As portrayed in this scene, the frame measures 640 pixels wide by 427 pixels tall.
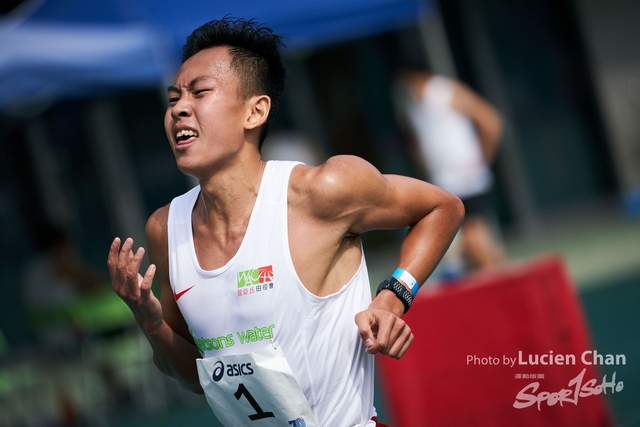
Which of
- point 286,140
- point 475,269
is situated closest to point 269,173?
point 475,269

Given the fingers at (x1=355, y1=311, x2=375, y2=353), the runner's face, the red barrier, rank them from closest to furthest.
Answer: the fingers at (x1=355, y1=311, x2=375, y2=353)
the runner's face
the red barrier

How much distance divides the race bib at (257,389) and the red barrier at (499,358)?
2.02 metres

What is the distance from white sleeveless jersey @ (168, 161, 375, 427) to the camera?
2.37 metres

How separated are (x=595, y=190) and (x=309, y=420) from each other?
11.6 meters

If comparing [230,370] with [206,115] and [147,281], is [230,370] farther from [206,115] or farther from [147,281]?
[206,115]

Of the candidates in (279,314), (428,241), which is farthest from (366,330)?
(428,241)

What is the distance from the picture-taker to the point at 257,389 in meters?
2.39

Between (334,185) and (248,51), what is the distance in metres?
0.58

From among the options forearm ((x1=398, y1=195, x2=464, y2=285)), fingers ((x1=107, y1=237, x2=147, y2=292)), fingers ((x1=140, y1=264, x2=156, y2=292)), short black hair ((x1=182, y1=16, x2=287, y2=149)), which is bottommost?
forearm ((x1=398, y1=195, x2=464, y2=285))

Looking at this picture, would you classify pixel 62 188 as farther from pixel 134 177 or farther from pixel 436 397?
pixel 436 397

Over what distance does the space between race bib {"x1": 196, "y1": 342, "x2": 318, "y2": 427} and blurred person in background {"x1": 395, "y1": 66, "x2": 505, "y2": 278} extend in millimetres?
4260

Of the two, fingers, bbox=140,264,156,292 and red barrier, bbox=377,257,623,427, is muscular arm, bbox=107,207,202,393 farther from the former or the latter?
red barrier, bbox=377,257,623,427

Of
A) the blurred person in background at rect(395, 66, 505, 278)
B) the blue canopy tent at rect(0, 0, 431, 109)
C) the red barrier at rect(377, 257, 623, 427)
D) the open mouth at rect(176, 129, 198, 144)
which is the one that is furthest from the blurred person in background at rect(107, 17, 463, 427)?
the blurred person in background at rect(395, 66, 505, 278)

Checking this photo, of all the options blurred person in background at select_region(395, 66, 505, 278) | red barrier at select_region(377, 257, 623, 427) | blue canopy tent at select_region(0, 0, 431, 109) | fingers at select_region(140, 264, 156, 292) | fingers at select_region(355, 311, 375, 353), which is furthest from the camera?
blurred person in background at select_region(395, 66, 505, 278)
